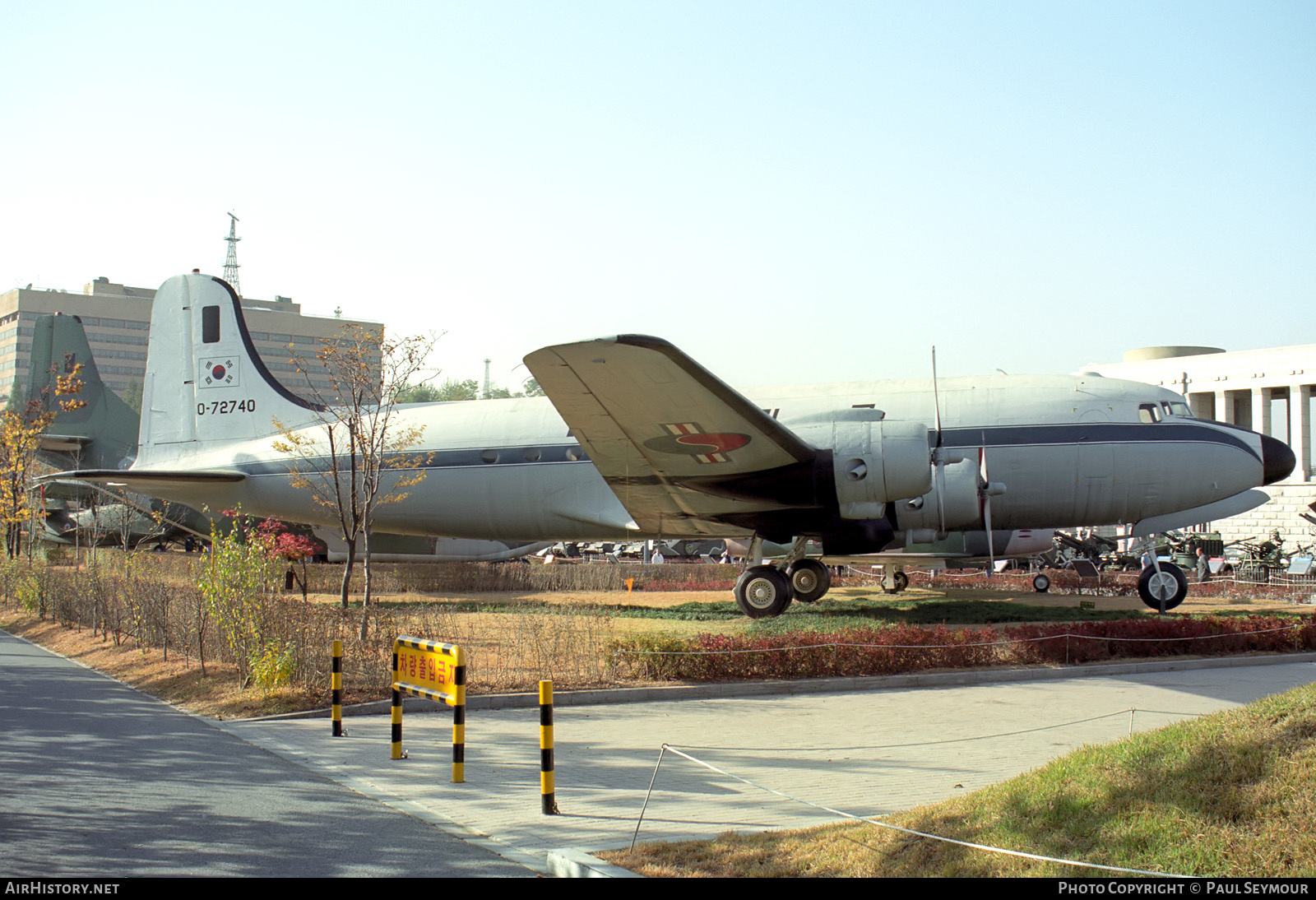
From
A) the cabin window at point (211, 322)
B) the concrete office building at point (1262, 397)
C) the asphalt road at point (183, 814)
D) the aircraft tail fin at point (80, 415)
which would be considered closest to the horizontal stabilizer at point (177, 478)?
the cabin window at point (211, 322)

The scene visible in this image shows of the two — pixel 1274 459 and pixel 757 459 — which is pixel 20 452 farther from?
pixel 1274 459

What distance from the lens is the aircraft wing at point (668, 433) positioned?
576 inches

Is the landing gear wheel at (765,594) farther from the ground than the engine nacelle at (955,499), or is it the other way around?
the engine nacelle at (955,499)

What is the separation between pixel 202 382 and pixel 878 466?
17.6m

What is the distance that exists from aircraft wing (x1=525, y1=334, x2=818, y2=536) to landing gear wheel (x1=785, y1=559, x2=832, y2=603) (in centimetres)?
267

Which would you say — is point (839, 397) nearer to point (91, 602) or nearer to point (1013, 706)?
point (1013, 706)

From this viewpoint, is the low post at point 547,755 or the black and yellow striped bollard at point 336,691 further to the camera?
the black and yellow striped bollard at point 336,691

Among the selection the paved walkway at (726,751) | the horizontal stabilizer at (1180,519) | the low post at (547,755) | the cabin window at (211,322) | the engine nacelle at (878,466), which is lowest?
the paved walkway at (726,751)

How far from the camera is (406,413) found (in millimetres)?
23156

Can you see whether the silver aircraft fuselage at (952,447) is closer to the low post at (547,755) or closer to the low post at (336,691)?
the low post at (336,691)

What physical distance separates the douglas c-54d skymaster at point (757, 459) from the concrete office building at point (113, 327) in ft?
404

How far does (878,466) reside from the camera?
1727 centimetres
